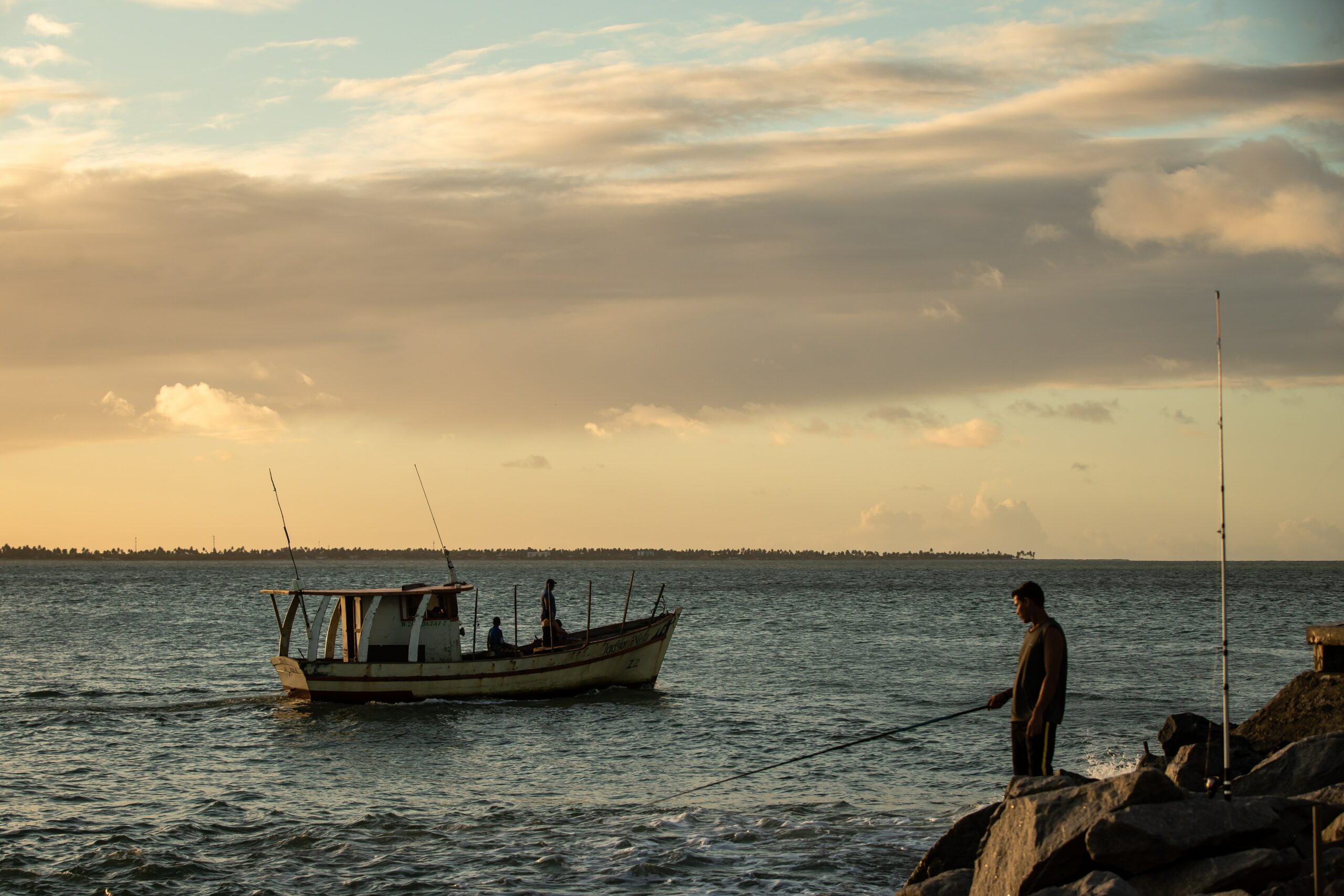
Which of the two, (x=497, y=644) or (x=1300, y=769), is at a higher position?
(x=1300, y=769)

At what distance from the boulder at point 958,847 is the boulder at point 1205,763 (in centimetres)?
211

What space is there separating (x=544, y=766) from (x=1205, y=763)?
33.8 ft

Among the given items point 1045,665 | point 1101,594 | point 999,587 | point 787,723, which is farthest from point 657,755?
point 999,587

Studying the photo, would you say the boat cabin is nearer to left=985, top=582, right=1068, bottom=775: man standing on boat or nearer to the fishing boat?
the fishing boat

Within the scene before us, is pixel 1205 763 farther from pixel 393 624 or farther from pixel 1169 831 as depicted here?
pixel 393 624

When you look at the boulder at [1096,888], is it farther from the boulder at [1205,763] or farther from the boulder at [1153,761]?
the boulder at [1153,761]

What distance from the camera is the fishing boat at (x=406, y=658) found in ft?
83.9

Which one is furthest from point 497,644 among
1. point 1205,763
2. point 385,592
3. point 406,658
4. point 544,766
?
point 1205,763

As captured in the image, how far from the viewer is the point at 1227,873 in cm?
790

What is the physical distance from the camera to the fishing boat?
25562mm

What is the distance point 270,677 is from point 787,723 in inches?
670

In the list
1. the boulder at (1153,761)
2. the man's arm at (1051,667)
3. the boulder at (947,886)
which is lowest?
the boulder at (947,886)

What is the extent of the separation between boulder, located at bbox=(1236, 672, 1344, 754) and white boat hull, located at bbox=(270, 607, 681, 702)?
16.0 m

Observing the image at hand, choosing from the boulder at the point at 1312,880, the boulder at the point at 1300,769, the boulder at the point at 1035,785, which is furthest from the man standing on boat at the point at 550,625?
the boulder at the point at 1312,880
